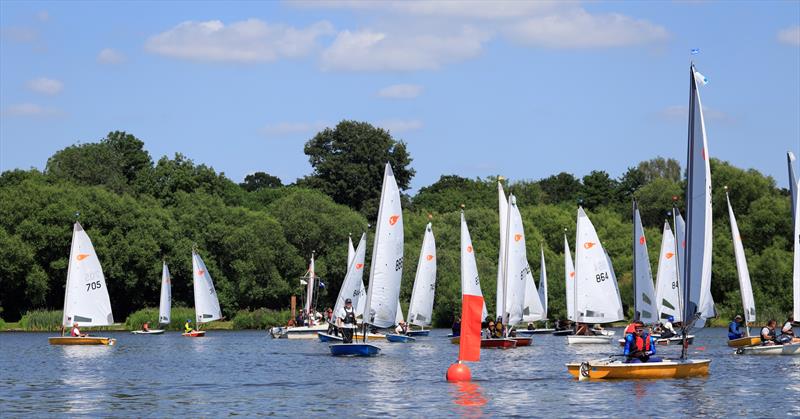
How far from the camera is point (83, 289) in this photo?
240ft

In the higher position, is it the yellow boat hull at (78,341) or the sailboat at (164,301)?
the sailboat at (164,301)

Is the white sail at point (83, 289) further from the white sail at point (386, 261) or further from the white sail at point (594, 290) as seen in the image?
the white sail at point (594, 290)

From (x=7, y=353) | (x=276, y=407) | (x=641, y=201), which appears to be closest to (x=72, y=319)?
(x=7, y=353)

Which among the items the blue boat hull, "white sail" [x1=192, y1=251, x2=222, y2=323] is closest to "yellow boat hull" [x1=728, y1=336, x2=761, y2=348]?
the blue boat hull

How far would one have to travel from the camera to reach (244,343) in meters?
77.2

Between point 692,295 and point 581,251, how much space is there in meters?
29.0

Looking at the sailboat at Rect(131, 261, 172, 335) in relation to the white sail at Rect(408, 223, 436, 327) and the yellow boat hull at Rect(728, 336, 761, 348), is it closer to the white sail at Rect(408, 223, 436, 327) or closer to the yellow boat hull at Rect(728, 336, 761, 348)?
the white sail at Rect(408, 223, 436, 327)

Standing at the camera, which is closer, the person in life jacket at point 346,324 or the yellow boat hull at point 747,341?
the person in life jacket at point 346,324

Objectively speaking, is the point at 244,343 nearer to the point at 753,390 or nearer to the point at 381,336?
the point at 381,336

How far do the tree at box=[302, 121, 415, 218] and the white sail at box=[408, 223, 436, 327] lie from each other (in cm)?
4715

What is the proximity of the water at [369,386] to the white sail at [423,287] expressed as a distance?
1719 cm

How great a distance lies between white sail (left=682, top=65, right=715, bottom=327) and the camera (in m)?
39.7

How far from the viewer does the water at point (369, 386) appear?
115 ft

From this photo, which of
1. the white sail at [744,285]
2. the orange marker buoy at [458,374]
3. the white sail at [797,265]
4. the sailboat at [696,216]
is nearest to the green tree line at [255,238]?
the white sail at [744,285]
